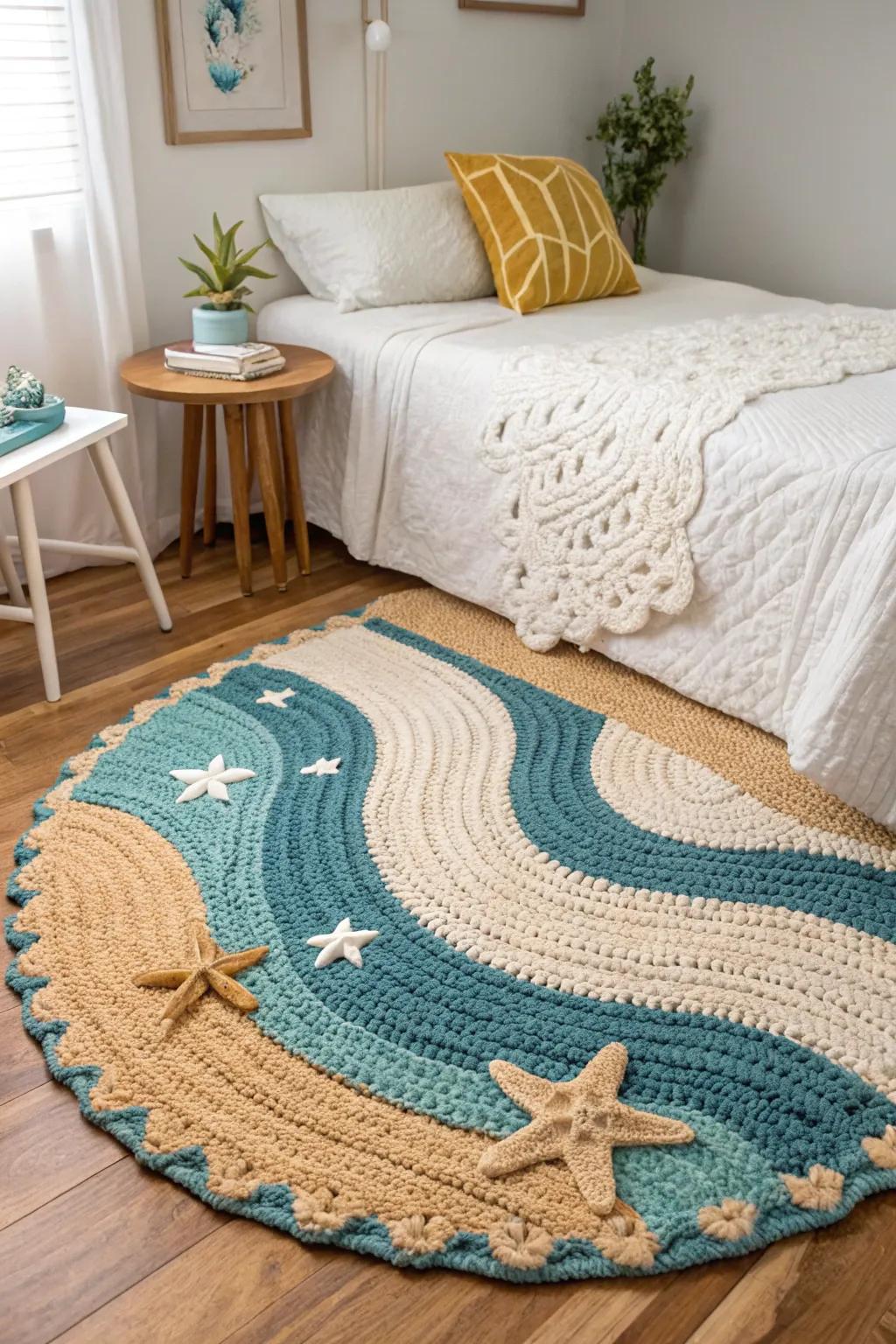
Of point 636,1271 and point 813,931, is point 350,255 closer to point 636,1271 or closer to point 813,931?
point 813,931

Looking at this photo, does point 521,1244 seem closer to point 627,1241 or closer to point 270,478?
point 627,1241

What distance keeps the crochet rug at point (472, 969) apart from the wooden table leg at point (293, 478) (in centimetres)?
60

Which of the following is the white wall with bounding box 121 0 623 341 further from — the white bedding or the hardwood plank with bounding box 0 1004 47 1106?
the hardwood plank with bounding box 0 1004 47 1106

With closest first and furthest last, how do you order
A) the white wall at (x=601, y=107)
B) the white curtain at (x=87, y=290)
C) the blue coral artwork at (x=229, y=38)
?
the white curtain at (x=87, y=290), the blue coral artwork at (x=229, y=38), the white wall at (x=601, y=107)

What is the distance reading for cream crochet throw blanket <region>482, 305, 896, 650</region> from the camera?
214cm

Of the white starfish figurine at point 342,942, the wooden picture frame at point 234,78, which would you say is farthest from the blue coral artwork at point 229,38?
the white starfish figurine at point 342,942

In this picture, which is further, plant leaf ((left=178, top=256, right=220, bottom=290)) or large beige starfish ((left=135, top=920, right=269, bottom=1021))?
plant leaf ((left=178, top=256, right=220, bottom=290))

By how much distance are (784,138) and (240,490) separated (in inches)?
78.2

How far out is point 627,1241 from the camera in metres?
1.24

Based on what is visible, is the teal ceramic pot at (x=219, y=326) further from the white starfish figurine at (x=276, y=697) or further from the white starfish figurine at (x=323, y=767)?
the white starfish figurine at (x=323, y=767)

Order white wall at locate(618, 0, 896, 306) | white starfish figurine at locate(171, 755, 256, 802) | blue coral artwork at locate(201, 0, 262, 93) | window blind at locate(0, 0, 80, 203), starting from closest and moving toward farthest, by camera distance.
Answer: white starfish figurine at locate(171, 755, 256, 802) → window blind at locate(0, 0, 80, 203) → blue coral artwork at locate(201, 0, 262, 93) → white wall at locate(618, 0, 896, 306)

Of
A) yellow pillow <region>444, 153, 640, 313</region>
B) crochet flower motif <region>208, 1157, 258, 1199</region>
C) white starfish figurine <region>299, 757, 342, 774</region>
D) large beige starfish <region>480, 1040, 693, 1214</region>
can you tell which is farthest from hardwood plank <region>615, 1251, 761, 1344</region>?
yellow pillow <region>444, 153, 640, 313</region>

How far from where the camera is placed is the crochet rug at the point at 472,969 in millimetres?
1310

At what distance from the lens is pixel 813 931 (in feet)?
5.49
